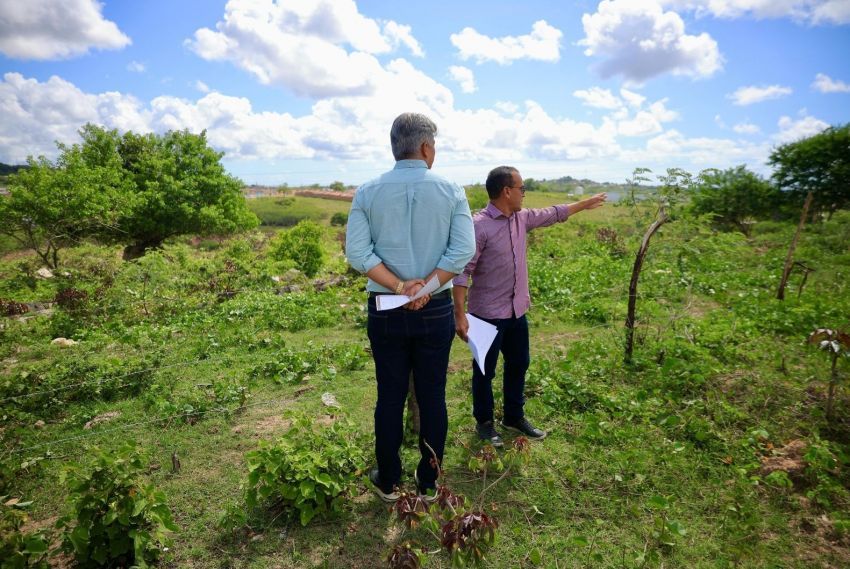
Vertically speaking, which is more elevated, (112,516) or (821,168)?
(821,168)

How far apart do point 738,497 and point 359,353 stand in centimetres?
362

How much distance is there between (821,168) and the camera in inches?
820

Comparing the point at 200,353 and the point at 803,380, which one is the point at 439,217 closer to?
the point at 803,380

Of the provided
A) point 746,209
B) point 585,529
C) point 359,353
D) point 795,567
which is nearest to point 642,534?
point 585,529

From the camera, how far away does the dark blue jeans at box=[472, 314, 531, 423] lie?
10.8ft

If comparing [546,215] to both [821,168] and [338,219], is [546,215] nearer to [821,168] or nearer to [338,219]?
[821,168]

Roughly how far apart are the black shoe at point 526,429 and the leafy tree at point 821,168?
74.7ft

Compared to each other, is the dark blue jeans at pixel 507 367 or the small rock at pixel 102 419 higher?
the dark blue jeans at pixel 507 367

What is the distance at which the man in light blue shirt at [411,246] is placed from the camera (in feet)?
7.57

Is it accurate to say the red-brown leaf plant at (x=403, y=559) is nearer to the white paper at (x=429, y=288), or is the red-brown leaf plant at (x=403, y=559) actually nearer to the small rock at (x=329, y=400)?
the white paper at (x=429, y=288)

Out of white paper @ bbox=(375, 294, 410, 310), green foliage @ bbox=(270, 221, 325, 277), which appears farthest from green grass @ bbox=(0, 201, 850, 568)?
green foliage @ bbox=(270, 221, 325, 277)

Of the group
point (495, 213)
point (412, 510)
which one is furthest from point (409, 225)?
point (412, 510)

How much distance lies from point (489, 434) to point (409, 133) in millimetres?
2261

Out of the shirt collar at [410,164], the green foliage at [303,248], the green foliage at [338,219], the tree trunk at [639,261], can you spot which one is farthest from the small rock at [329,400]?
the green foliage at [338,219]
